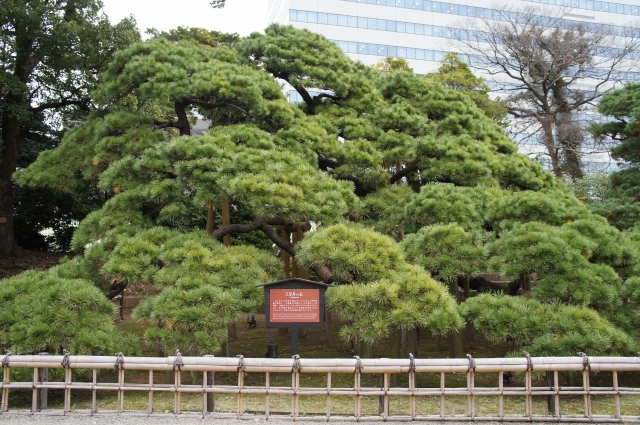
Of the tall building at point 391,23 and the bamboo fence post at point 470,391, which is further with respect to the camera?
the tall building at point 391,23

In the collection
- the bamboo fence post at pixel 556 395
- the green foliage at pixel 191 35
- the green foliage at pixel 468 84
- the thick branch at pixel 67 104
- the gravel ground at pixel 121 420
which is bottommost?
the gravel ground at pixel 121 420

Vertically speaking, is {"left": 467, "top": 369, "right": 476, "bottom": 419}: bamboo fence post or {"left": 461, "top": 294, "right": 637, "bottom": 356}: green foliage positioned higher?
{"left": 461, "top": 294, "right": 637, "bottom": 356}: green foliage

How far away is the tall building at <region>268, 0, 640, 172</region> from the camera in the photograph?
28609 millimetres

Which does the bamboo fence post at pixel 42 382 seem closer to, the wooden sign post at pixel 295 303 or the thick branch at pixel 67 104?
the wooden sign post at pixel 295 303

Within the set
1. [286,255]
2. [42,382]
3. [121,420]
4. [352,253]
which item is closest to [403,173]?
[286,255]

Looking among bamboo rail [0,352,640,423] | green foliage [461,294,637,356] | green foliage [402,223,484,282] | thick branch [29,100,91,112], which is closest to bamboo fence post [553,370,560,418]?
bamboo rail [0,352,640,423]

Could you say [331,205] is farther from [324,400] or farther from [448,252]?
[324,400]

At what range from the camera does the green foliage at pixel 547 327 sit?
5152 millimetres

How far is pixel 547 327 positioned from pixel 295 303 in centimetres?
270

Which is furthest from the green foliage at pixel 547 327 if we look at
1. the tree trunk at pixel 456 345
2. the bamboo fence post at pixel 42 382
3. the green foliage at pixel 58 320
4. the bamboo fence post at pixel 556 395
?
the bamboo fence post at pixel 42 382

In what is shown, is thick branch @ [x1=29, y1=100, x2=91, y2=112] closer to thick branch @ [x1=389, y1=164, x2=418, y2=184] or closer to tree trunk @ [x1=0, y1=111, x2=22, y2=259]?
tree trunk @ [x1=0, y1=111, x2=22, y2=259]

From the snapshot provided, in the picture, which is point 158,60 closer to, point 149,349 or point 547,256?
point 149,349

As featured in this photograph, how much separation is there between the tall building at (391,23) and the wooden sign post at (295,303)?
2485 centimetres

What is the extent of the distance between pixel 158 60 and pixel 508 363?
21.6 ft
